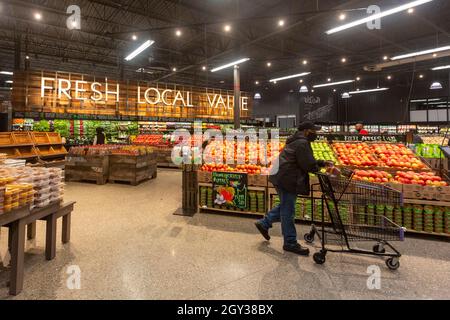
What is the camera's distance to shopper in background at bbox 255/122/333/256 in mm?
3340

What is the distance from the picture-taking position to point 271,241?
12.7ft

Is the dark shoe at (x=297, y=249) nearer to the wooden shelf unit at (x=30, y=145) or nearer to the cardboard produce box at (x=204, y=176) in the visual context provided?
the cardboard produce box at (x=204, y=176)

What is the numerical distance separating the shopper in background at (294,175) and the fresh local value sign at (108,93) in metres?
10.1

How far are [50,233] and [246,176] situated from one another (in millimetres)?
2982

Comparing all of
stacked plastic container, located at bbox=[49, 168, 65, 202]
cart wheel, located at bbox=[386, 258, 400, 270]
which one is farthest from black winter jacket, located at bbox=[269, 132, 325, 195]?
stacked plastic container, located at bbox=[49, 168, 65, 202]

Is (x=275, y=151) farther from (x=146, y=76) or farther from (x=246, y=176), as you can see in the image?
(x=146, y=76)

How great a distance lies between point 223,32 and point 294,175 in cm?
1072

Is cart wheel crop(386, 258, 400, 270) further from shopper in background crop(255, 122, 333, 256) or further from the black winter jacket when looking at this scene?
the black winter jacket

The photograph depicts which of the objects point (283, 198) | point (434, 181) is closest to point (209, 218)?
point (283, 198)

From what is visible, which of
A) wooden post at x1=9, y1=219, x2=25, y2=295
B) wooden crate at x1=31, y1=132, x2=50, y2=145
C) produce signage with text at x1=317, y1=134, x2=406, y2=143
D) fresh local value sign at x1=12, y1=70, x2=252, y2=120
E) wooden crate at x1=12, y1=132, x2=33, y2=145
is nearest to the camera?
wooden post at x1=9, y1=219, x2=25, y2=295

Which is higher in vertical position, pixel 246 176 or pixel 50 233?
pixel 246 176

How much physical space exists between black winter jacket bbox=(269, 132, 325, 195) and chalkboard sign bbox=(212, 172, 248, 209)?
56.0 inches

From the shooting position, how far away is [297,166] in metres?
3.46

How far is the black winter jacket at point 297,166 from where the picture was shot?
3326 mm
